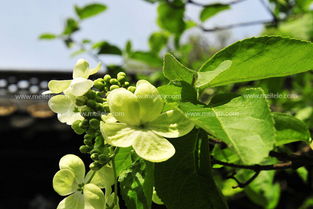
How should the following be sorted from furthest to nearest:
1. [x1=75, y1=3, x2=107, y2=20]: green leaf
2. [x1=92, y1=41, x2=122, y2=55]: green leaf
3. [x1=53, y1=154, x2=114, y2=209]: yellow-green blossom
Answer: [x1=75, y1=3, x2=107, y2=20]: green leaf
[x1=92, y1=41, x2=122, y2=55]: green leaf
[x1=53, y1=154, x2=114, y2=209]: yellow-green blossom

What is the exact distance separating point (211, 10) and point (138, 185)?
5.54ft

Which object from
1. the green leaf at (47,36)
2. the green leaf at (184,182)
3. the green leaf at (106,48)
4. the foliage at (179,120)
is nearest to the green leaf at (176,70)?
the foliage at (179,120)

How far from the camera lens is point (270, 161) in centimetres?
98

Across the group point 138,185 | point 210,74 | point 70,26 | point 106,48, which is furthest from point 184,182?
point 70,26

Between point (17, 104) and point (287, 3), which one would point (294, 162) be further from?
point (17, 104)

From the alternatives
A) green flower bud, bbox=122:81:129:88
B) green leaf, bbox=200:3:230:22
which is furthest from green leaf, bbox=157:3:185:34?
green flower bud, bbox=122:81:129:88

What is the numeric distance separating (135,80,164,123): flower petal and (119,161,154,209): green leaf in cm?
9

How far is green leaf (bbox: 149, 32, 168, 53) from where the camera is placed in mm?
2758

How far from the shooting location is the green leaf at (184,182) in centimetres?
62

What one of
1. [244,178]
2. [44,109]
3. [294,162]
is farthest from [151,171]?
[44,109]

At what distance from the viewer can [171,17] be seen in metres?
2.25

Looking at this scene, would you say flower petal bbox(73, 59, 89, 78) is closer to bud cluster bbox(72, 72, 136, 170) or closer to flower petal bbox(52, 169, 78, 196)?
bud cluster bbox(72, 72, 136, 170)

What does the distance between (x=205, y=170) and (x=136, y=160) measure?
14cm

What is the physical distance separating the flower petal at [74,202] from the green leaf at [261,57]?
12.7 inches
